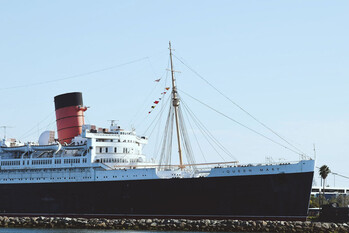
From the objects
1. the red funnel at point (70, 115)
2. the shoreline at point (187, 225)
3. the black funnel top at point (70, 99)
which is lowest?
the shoreline at point (187, 225)

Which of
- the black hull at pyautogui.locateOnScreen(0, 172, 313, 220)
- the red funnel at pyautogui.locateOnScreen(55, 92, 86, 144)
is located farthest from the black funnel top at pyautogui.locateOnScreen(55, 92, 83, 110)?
the black hull at pyautogui.locateOnScreen(0, 172, 313, 220)

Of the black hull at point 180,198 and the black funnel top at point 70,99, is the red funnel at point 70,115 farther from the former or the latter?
the black hull at point 180,198

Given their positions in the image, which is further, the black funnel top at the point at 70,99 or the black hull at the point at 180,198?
the black funnel top at the point at 70,99

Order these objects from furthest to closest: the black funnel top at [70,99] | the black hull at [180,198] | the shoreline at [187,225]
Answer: the black funnel top at [70,99] < the black hull at [180,198] < the shoreline at [187,225]

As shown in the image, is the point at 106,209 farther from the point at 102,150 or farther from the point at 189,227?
the point at 189,227

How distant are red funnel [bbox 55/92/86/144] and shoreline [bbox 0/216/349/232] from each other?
38.3ft

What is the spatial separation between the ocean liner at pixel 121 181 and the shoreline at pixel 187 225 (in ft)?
10.7

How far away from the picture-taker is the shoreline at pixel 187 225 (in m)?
48.6

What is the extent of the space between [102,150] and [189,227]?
15296 mm

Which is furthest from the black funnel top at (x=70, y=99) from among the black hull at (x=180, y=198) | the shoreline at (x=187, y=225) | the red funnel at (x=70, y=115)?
the shoreline at (x=187, y=225)

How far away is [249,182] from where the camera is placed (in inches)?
2106

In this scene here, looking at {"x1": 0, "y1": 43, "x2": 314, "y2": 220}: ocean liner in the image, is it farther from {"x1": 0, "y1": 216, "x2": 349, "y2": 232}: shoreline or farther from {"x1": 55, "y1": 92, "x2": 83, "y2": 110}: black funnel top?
{"x1": 0, "y1": 216, "x2": 349, "y2": 232}: shoreline

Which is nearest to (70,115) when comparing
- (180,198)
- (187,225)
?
(180,198)

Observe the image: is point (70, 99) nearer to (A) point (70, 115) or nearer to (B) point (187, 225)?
(A) point (70, 115)
